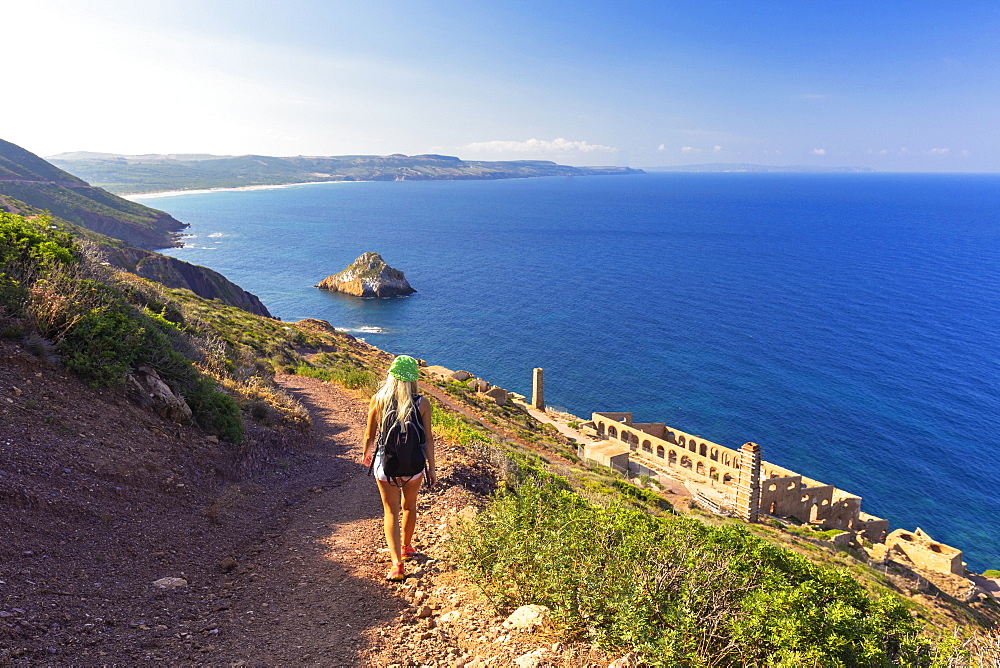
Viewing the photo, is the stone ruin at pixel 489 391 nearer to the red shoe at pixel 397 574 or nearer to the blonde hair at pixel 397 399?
the red shoe at pixel 397 574

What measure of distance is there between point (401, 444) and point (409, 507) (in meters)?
0.82

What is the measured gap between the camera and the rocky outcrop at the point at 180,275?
145ft

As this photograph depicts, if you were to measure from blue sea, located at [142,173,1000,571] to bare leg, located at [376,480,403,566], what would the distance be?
3971 cm

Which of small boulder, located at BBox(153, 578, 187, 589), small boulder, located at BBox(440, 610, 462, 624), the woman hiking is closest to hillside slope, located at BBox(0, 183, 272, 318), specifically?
small boulder, located at BBox(153, 578, 187, 589)

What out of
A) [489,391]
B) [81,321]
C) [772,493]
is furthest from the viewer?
[489,391]

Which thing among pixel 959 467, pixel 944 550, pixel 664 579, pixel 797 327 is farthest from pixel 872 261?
pixel 664 579

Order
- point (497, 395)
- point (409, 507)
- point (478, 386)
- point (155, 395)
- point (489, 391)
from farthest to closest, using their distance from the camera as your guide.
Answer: point (478, 386) < point (497, 395) < point (489, 391) < point (155, 395) < point (409, 507)

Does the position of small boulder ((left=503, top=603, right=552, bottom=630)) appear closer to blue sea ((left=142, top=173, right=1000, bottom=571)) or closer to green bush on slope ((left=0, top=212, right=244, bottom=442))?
green bush on slope ((left=0, top=212, right=244, bottom=442))

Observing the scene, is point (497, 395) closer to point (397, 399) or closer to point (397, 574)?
point (397, 574)

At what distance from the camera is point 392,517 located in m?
5.68

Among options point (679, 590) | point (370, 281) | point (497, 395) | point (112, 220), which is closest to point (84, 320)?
point (679, 590)

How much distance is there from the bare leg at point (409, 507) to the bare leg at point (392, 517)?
3.9 inches

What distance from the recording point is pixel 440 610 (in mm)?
5113

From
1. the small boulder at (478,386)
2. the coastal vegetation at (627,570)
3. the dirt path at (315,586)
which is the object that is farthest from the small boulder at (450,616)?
the small boulder at (478,386)
